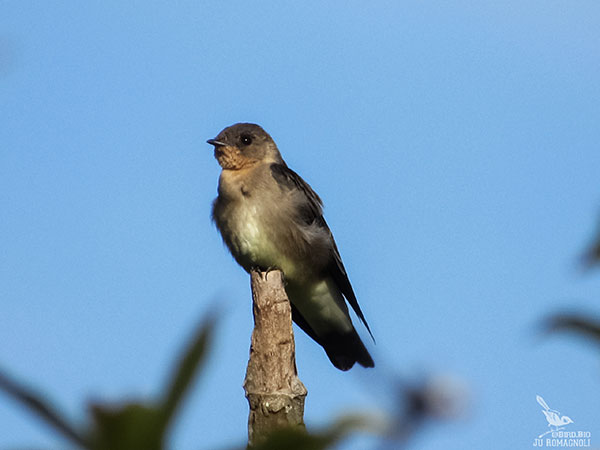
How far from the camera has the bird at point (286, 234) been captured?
8.45 metres

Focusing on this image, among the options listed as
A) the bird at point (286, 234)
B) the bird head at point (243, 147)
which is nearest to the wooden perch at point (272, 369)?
the bird at point (286, 234)

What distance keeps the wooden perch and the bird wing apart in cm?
272

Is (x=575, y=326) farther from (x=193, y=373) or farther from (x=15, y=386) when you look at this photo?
(x=15, y=386)

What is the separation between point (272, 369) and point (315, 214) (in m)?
3.84

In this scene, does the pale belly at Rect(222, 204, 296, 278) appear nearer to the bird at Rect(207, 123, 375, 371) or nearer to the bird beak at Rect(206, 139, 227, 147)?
the bird at Rect(207, 123, 375, 371)

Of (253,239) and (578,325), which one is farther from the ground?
(253,239)

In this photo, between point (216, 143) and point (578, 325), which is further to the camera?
point (216, 143)

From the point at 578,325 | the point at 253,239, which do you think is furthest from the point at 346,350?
the point at 578,325

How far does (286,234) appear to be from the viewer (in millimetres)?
8531

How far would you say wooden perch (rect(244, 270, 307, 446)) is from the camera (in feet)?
16.6

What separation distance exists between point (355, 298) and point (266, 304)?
133 inches

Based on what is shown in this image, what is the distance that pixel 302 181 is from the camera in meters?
9.11

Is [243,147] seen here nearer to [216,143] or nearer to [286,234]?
[216,143]

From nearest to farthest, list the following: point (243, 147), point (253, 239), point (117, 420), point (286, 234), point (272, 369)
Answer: point (117, 420) < point (272, 369) < point (253, 239) < point (286, 234) < point (243, 147)
